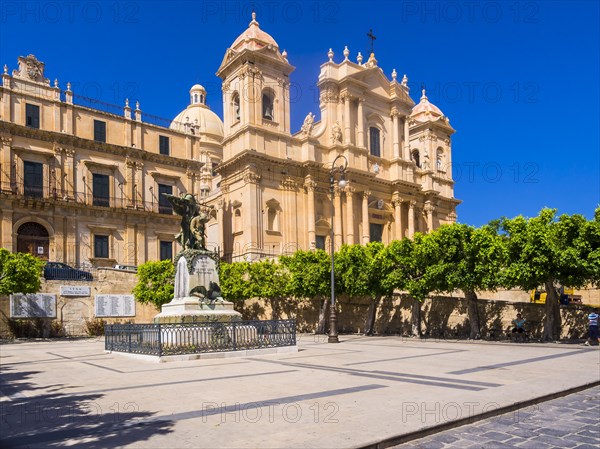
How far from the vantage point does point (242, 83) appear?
138ft

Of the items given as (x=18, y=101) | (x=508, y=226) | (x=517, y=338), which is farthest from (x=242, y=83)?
(x=517, y=338)

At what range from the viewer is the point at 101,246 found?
4062 cm

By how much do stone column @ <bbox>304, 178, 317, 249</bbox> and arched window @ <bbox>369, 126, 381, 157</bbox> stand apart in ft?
27.0

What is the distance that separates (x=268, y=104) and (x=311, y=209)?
927 centimetres

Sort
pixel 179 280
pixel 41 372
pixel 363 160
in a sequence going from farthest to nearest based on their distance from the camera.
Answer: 1. pixel 363 160
2. pixel 179 280
3. pixel 41 372

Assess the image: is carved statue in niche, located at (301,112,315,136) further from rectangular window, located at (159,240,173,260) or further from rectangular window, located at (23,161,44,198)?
rectangular window, located at (23,161,44,198)

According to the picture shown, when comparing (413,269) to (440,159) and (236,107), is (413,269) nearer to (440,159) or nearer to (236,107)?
(236,107)

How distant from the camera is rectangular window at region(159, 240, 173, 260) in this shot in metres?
43.3

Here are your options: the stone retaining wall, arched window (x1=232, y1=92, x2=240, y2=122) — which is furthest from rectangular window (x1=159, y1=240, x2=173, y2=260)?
arched window (x1=232, y1=92, x2=240, y2=122)

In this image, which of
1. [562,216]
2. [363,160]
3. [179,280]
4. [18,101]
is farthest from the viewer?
[363,160]

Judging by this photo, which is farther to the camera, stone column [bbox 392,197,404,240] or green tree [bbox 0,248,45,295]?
stone column [bbox 392,197,404,240]

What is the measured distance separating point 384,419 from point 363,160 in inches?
1559

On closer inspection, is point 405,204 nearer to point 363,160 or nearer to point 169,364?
point 363,160

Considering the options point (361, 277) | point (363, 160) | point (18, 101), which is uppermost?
point (18, 101)
